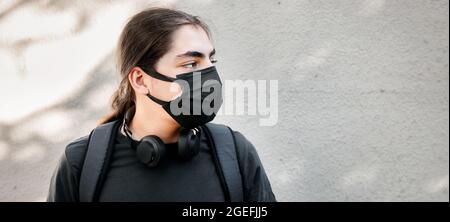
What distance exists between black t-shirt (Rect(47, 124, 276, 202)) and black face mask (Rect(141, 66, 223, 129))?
14 cm

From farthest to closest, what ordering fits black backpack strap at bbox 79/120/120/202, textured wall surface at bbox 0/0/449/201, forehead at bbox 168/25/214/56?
textured wall surface at bbox 0/0/449/201 → forehead at bbox 168/25/214/56 → black backpack strap at bbox 79/120/120/202

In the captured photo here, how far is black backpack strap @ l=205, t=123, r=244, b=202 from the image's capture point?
2.16 metres

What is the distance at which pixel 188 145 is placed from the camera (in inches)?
84.2

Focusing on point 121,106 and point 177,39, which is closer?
point 177,39

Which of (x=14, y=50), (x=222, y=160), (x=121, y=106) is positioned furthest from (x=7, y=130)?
(x=222, y=160)

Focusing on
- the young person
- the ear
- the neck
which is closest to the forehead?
the young person

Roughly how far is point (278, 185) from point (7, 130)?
1.71 metres

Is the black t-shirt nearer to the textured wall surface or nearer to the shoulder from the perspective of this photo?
the shoulder

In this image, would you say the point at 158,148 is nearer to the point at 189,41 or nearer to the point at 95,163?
the point at 95,163

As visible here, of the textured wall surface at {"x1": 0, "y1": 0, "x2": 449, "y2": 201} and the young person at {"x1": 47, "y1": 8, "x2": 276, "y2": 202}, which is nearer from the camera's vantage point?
the young person at {"x1": 47, "y1": 8, "x2": 276, "y2": 202}

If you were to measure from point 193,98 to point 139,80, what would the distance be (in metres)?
0.27

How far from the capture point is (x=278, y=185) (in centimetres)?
319

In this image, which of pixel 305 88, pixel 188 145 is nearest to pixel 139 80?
pixel 188 145
